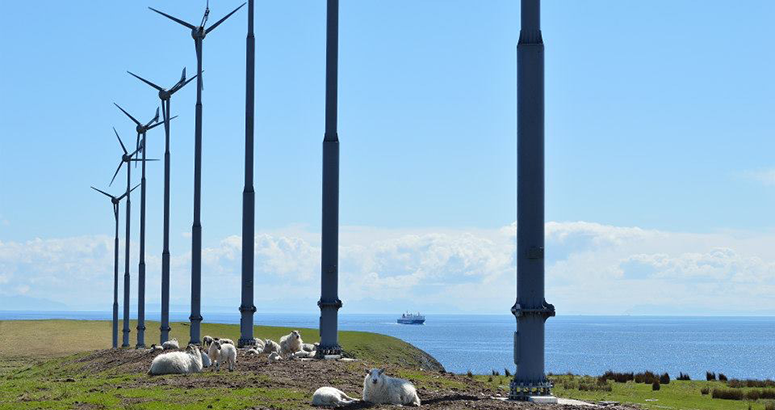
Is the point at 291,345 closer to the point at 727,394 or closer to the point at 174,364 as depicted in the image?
the point at 174,364

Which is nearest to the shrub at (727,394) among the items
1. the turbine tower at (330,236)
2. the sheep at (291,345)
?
the turbine tower at (330,236)

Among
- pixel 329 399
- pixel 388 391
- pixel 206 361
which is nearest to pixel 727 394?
pixel 206 361

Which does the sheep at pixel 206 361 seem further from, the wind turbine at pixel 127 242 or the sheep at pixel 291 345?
the wind turbine at pixel 127 242

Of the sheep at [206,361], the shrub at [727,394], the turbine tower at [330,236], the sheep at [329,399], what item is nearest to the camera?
the sheep at [329,399]

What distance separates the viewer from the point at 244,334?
4903 centimetres

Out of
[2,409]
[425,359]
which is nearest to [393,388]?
[2,409]

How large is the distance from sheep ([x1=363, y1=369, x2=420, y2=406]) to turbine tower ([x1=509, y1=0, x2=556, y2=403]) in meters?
2.94

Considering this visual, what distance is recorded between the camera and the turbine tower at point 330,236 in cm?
3800

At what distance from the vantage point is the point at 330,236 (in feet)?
126

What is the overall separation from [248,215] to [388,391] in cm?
2389

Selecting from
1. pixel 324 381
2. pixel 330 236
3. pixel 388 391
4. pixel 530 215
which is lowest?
pixel 324 381

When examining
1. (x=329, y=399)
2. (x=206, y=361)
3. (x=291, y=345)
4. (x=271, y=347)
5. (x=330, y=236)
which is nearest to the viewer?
(x=329, y=399)

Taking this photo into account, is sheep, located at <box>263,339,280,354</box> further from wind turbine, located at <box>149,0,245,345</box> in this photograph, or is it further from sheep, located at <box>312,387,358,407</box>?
sheep, located at <box>312,387,358,407</box>

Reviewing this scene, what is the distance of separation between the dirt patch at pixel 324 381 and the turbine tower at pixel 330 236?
57.0 inches
